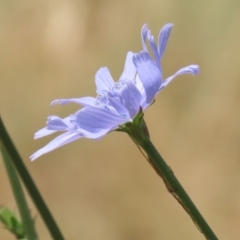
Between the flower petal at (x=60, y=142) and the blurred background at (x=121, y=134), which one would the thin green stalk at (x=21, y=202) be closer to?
the flower petal at (x=60, y=142)

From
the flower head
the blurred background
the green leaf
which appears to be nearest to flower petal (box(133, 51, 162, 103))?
the flower head

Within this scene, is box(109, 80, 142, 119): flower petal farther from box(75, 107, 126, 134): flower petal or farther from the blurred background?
the blurred background

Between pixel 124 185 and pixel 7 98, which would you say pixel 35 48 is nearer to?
pixel 7 98

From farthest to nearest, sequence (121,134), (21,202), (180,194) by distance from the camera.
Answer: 1. (121,134)
2. (21,202)
3. (180,194)

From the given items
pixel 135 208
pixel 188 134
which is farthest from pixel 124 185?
pixel 188 134

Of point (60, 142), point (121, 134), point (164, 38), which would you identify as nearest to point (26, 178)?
point (60, 142)

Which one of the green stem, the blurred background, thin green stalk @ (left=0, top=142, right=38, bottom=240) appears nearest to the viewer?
the green stem

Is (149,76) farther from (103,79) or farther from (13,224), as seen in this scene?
(13,224)

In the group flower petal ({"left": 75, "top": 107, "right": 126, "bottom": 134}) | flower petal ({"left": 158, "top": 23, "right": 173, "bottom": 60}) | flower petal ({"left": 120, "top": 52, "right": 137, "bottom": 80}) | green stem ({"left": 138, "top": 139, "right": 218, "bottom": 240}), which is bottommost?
green stem ({"left": 138, "top": 139, "right": 218, "bottom": 240})
